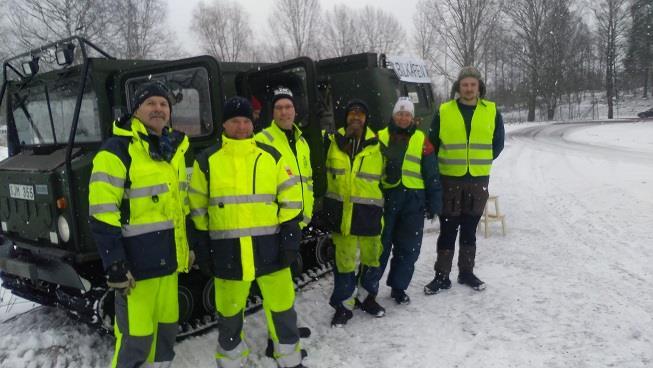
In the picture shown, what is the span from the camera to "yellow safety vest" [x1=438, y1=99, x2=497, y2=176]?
457cm

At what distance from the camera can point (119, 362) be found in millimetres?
2945

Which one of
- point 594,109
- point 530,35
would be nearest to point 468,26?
point 530,35

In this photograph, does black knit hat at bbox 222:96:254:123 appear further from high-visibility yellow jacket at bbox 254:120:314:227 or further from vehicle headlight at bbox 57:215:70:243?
vehicle headlight at bbox 57:215:70:243

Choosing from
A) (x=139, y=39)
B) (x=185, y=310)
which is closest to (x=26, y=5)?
(x=139, y=39)

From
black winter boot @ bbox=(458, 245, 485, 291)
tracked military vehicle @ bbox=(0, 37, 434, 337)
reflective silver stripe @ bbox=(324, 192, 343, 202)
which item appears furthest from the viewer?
black winter boot @ bbox=(458, 245, 485, 291)

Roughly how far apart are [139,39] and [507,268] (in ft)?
103

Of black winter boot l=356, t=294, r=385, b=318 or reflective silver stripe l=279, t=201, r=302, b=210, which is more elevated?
reflective silver stripe l=279, t=201, r=302, b=210

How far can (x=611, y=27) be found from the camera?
4397 centimetres

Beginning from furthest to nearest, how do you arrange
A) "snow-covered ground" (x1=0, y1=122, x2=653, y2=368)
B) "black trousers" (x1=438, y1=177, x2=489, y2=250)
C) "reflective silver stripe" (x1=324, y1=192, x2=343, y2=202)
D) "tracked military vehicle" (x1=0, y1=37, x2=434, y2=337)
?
"black trousers" (x1=438, y1=177, x2=489, y2=250) → "reflective silver stripe" (x1=324, y1=192, x2=343, y2=202) → "tracked military vehicle" (x1=0, y1=37, x2=434, y2=337) → "snow-covered ground" (x1=0, y1=122, x2=653, y2=368)

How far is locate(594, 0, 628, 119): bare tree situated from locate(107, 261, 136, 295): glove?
159 feet

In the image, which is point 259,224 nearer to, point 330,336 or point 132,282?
point 132,282

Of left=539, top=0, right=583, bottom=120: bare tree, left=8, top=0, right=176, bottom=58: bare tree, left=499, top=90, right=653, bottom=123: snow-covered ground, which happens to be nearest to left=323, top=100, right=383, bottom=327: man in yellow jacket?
left=8, top=0, right=176, bottom=58: bare tree

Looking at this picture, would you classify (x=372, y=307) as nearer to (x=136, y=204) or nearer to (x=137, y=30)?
(x=136, y=204)

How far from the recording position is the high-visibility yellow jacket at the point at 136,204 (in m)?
2.73
